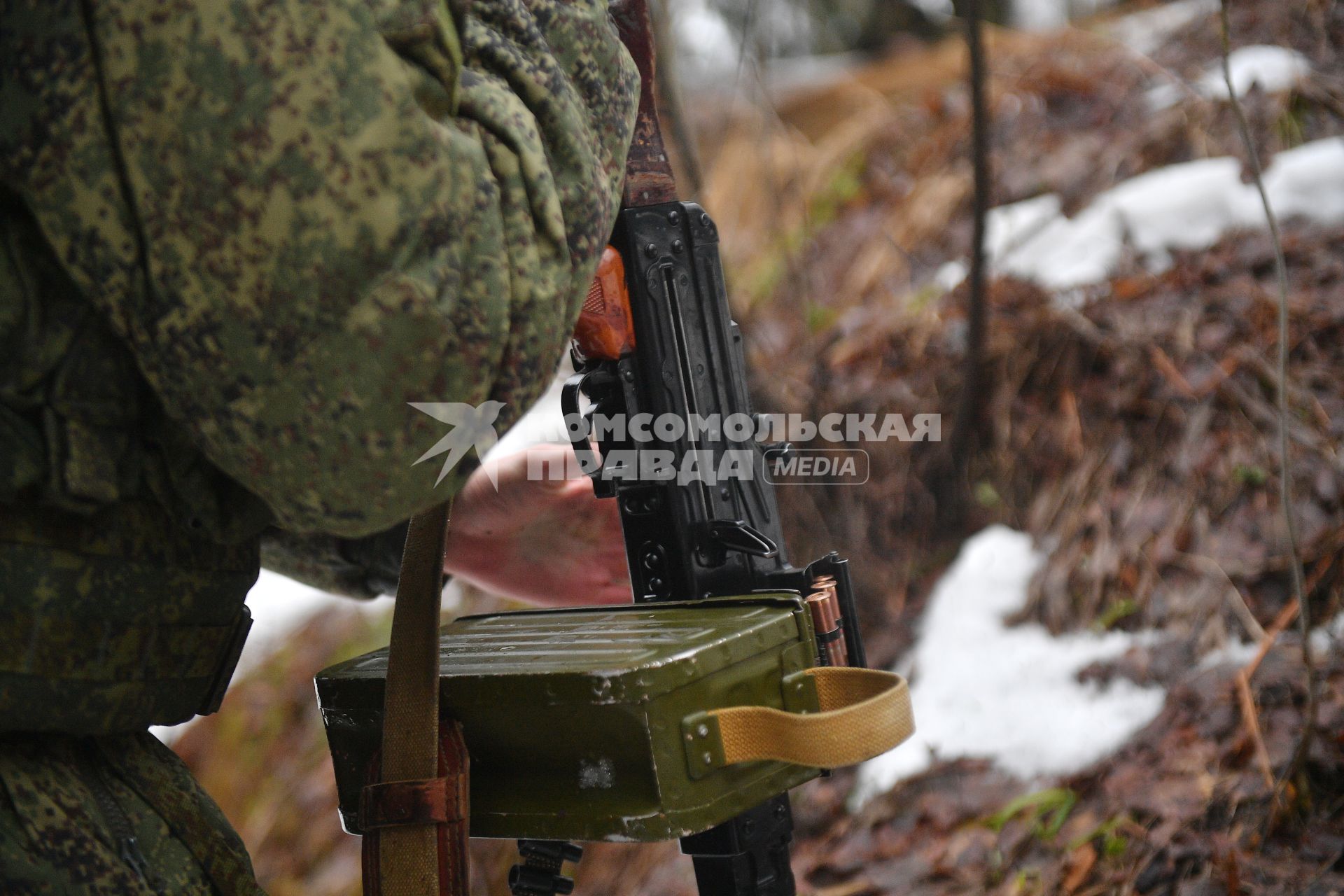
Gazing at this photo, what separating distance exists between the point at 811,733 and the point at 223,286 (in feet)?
2.72

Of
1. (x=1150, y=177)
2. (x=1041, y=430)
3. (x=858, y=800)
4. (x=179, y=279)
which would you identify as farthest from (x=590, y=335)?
(x=1150, y=177)

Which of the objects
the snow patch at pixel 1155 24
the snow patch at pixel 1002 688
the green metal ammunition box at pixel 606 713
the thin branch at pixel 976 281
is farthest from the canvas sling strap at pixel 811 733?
the snow patch at pixel 1155 24

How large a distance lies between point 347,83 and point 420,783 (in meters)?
0.79

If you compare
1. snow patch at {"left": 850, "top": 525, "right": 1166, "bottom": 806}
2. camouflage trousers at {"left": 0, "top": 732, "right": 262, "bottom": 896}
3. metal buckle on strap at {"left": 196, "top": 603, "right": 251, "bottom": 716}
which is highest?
metal buckle on strap at {"left": 196, "top": 603, "right": 251, "bottom": 716}

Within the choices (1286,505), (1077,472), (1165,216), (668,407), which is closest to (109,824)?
(668,407)

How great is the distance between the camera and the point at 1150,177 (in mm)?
3830

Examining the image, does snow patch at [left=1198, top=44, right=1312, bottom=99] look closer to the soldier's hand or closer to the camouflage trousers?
the soldier's hand

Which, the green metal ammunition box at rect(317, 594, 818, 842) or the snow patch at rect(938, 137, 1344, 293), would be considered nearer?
the green metal ammunition box at rect(317, 594, 818, 842)

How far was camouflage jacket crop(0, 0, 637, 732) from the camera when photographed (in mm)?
987

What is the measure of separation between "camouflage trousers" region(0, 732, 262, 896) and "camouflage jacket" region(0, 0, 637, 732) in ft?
0.22

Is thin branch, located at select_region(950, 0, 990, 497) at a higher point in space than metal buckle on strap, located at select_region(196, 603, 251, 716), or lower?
higher

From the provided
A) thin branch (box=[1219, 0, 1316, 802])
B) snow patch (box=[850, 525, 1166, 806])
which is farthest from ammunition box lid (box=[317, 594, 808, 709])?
snow patch (box=[850, 525, 1166, 806])

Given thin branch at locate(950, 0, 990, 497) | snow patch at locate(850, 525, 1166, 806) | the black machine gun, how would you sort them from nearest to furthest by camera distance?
1. the black machine gun
2. snow patch at locate(850, 525, 1166, 806)
3. thin branch at locate(950, 0, 990, 497)

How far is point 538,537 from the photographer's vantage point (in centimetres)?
198
